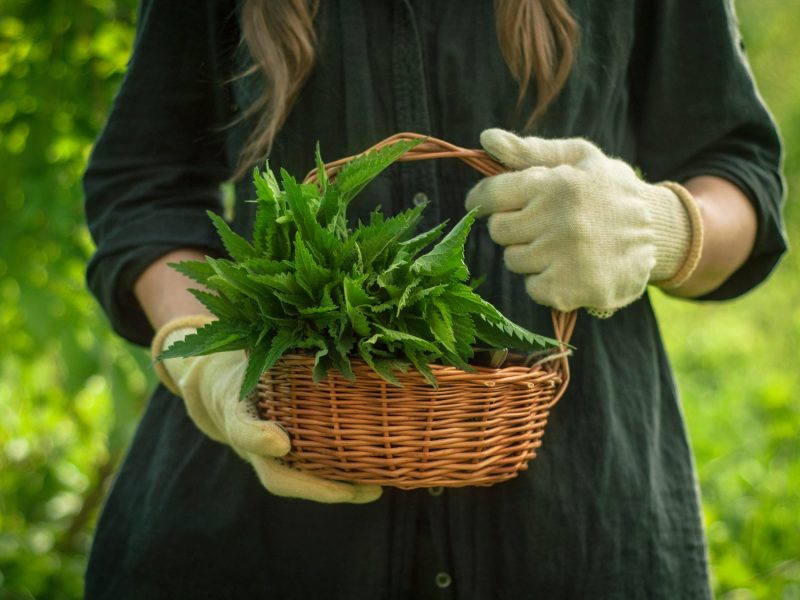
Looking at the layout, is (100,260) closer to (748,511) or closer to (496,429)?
(496,429)

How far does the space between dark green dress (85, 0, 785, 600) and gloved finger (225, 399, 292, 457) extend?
0.23m

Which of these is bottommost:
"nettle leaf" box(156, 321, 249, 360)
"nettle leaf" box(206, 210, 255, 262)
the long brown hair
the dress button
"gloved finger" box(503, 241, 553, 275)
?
the dress button

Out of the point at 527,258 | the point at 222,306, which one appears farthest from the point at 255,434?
the point at 527,258

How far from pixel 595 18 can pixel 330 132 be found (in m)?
0.38

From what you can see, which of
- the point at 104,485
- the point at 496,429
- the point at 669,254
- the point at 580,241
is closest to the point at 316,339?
the point at 496,429

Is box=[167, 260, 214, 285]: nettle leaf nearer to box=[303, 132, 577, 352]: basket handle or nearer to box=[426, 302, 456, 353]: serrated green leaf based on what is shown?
box=[303, 132, 577, 352]: basket handle

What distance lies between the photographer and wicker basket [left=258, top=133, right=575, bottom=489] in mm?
925

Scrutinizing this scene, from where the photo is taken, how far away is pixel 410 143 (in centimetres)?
97

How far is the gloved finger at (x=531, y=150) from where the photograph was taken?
3.46 feet

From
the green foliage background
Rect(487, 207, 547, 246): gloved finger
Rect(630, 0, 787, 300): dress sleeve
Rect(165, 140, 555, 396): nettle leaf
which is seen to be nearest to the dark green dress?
Rect(630, 0, 787, 300): dress sleeve

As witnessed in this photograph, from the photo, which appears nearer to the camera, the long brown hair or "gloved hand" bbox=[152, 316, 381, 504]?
"gloved hand" bbox=[152, 316, 381, 504]

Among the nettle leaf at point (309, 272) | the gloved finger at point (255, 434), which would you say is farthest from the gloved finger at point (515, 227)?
the gloved finger at point (255, 434)

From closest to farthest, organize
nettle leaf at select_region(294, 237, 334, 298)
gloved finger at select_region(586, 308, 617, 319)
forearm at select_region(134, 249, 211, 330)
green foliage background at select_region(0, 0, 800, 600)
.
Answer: nettle leaf at select_region(294, 237, 334, 298) → gloved finger at select_region(586, 308, 617, 319) → forearm at select_region(134, 249, 211, 330) → green foliage background at select_region(0, 0, 800, 600)

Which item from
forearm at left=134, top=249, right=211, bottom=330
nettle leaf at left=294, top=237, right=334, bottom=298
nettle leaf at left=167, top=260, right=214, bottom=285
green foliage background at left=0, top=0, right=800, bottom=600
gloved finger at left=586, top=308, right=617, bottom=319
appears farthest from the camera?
green foliage background at left=0, top=0, right=800, bottom=600
